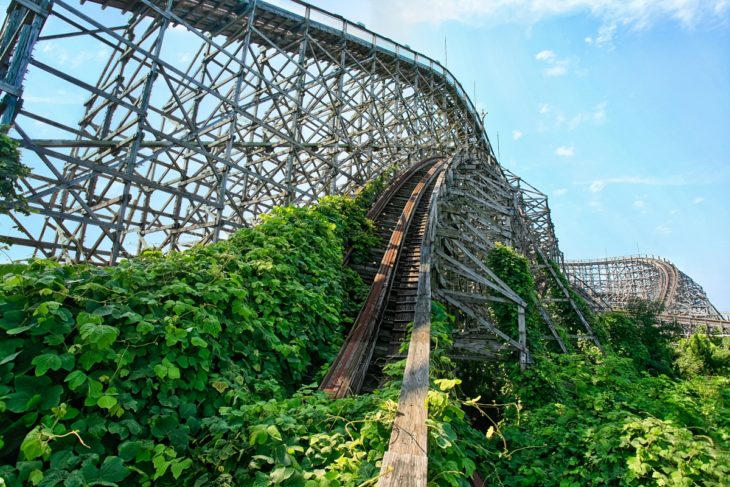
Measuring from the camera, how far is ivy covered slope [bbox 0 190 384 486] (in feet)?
6.67

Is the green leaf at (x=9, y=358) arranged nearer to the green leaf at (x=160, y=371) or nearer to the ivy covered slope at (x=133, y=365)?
the ivy covered slope at (x=133, y=365)

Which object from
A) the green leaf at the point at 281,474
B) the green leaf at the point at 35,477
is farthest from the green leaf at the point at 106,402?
the green leaf at the point at 281,474

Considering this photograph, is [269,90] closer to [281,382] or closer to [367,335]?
[367,335]

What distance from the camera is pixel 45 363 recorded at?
7.00 ft

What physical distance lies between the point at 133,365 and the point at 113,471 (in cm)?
71

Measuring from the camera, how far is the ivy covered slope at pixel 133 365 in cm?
203

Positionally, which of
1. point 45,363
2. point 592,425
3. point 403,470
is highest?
point 45,363

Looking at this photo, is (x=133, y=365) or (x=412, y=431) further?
(x=133, y=365)

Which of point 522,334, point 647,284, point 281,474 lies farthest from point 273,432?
point 647,284

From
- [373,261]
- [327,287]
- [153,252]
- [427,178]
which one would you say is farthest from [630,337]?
[153,252]

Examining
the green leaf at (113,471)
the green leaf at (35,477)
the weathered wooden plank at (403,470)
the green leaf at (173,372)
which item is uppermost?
the green leaf at (173,372)

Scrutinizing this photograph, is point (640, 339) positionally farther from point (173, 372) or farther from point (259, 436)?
point (173, 372)

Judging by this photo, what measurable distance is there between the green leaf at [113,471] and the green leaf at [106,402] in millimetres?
287

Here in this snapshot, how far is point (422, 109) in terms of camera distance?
61.6 feet
